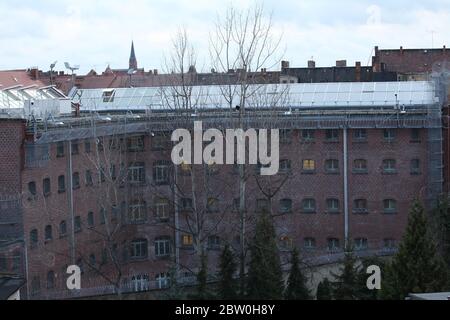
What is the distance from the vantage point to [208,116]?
1195cm

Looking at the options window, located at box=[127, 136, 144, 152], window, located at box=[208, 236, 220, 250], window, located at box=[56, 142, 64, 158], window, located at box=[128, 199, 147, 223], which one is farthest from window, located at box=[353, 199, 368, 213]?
window, located at box=[56, 142, 64, 158]

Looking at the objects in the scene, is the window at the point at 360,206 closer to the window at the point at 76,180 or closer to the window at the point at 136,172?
the window at the point at 136,172

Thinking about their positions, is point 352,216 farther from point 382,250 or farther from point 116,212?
point 116,212

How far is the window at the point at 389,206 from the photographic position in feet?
47.3

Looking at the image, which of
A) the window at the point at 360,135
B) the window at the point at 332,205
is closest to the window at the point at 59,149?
the window at the point at 332,205

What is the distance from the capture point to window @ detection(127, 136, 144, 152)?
13812mm

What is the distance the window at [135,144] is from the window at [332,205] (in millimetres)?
3730

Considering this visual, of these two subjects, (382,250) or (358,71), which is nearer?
(382,250)

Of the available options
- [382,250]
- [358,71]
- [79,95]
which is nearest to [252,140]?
[382,250]

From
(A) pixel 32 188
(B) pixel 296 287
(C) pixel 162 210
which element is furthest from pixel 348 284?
(C) pixel 162 210

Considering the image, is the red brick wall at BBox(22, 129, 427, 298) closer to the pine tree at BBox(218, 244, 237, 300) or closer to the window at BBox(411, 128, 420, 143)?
the window at BBox(411, 128, 420, 143)

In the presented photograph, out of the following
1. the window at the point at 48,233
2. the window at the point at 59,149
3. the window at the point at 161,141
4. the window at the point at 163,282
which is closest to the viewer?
the window at the point at 163,282

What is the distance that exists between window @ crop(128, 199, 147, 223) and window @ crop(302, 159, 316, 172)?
315 cm

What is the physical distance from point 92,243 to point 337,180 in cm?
491
